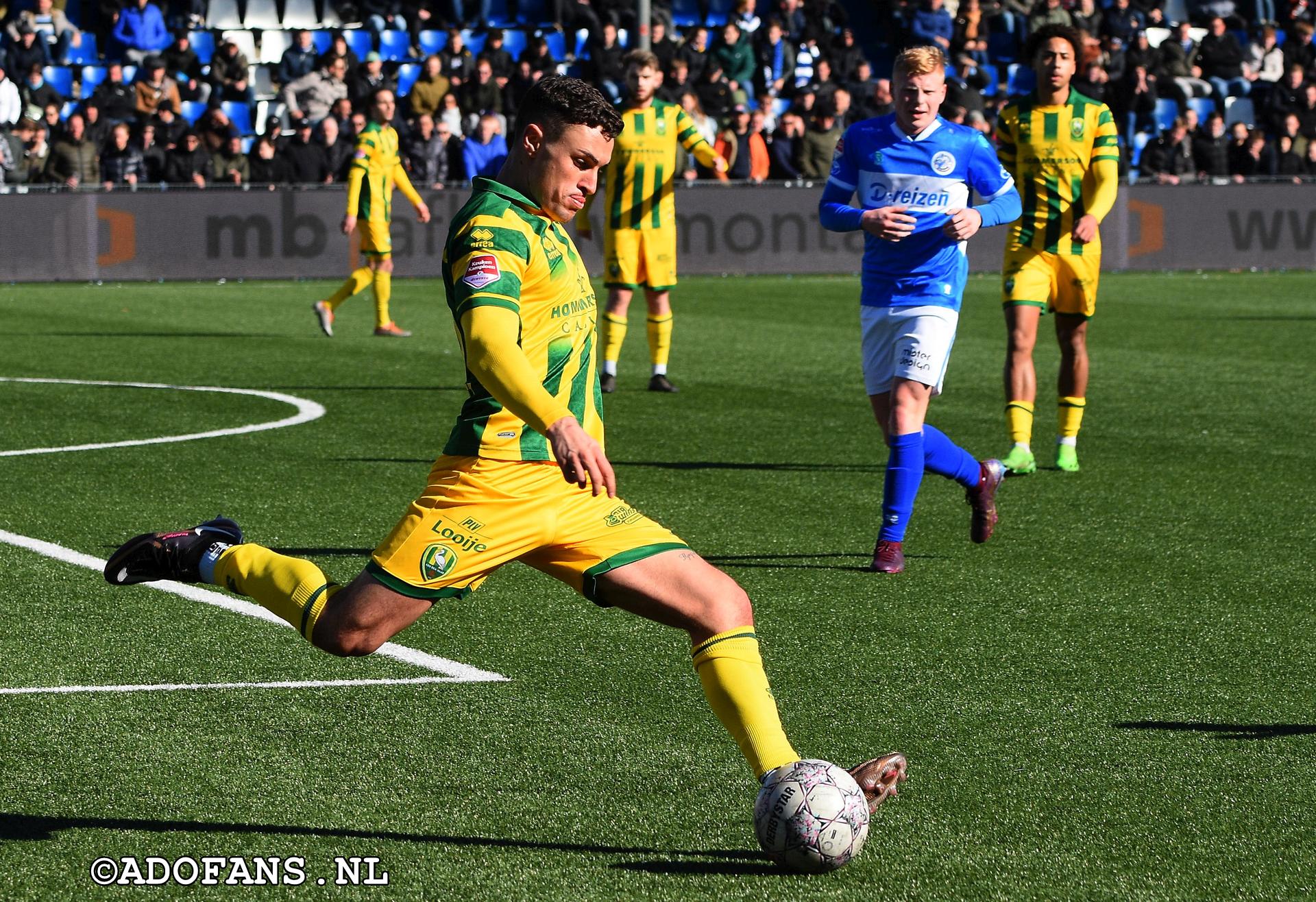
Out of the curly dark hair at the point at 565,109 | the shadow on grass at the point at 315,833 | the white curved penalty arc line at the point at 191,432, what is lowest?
the white curved penalty arc line at the point at 191,432

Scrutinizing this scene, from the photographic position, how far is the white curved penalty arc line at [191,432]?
10.5 m

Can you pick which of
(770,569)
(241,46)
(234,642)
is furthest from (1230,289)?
(234,642)

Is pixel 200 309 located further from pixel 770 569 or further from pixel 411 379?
pixel 770 569

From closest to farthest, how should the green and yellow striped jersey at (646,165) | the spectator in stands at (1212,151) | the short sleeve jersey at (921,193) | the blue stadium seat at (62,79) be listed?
the short sleeve jersey at (921,193) → the green and yellow striped jersey at (646,165) → the blue stadium seat at (62,79) → the spectator in stands at (1212,151)

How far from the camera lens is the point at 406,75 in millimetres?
28750

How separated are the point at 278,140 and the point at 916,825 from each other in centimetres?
2180

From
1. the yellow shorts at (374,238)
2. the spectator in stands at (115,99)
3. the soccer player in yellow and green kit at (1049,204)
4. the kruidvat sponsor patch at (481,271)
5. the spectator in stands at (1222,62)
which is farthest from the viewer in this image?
the spectator in stands at (1222,62)

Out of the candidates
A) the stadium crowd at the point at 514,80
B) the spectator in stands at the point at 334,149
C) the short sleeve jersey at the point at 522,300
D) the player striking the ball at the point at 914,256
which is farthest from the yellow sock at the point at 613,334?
the spectator in stands at the point at 334,149

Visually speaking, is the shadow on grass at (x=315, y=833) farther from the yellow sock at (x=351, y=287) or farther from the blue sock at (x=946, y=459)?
the yellow sock at (x=351, y=287)

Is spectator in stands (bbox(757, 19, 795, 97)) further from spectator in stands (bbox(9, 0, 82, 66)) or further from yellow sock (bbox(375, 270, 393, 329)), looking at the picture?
yellow sock (bbox(375, 270, 393, 329))

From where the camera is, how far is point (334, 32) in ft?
90.5

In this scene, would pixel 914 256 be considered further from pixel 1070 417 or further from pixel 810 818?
pixel 810 818

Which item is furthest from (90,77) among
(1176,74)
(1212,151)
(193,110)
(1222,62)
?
(1222,62)

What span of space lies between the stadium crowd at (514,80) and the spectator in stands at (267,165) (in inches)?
1.2
